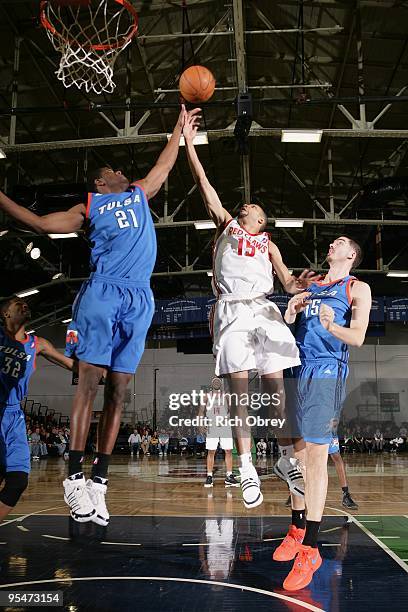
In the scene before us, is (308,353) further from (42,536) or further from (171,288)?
(171,288)

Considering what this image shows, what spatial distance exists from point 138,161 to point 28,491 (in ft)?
31.8

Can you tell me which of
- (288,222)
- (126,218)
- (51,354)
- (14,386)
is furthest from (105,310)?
(288,222)

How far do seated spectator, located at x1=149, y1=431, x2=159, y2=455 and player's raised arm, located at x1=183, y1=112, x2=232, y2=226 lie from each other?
58.9ft

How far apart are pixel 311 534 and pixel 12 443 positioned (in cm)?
248

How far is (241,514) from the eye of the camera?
7254 millimetres

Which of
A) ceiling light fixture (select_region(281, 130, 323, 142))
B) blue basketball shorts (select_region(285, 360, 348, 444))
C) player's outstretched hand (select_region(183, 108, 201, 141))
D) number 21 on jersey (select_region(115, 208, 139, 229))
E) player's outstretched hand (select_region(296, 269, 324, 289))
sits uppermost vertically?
ceiling light fixture (select_region(281, 130, 323, 142))

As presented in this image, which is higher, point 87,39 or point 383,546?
point 87,39

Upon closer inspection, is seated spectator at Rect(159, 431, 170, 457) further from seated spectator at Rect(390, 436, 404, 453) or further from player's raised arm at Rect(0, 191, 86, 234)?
player's raised arm at Rect(0, 191, 86, 234)

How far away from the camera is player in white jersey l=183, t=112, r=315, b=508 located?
422cm

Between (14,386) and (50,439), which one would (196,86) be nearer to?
(14,386)

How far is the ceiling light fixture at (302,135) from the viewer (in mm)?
10891

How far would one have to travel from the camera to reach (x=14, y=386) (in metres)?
5.11

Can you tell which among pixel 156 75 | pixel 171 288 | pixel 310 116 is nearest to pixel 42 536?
pixel 156 75

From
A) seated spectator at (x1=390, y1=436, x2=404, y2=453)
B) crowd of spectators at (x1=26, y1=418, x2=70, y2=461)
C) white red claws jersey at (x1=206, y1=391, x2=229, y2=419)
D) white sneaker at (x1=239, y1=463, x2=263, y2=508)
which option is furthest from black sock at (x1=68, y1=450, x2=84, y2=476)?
seated spectator at (x1=390, y1=436, x2=404, y2=453)
